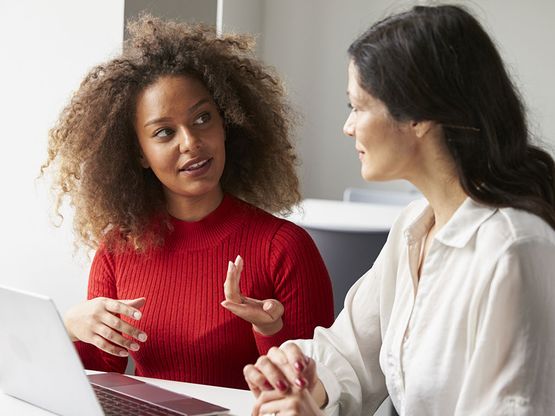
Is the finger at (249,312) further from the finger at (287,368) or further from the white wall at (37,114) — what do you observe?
the white wall at (37,114)

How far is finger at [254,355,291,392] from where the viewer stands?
128 cm

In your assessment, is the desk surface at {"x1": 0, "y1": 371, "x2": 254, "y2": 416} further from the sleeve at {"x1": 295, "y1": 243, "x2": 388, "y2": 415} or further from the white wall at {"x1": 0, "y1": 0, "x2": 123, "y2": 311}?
the white wall at {"x1": 0, "y1": 0, "x2": 123, "y2": 311}

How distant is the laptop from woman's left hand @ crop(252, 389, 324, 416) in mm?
161

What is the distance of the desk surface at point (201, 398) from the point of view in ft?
4.91

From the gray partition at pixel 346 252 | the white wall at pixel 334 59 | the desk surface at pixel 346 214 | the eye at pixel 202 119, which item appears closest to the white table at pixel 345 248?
the gray partition at pixel 346 252

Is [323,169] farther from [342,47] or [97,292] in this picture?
[97,292]

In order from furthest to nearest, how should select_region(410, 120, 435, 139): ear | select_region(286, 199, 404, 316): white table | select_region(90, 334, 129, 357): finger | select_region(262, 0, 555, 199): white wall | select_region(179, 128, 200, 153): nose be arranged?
select_region(262, 0, 555, 199): white wall < select_region(286, 199, 404, 316): white table < select_region(179, 128, 200, 153): nose < select_region(90, 334, 129, 357): finger < select_region(410, 120, 435, 139): ear

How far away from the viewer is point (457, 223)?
1.32m

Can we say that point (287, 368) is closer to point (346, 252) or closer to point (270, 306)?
point (270, 306)

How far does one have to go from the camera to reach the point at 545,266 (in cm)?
120

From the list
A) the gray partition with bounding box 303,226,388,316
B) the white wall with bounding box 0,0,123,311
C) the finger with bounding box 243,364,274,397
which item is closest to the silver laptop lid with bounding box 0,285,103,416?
the finger with bounding box 243,364,274,397

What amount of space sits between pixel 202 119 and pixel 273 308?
433 mm

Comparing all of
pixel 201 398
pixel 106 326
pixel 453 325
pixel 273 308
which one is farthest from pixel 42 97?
pixel 453 325

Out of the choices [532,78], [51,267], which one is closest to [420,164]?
[51,267]
